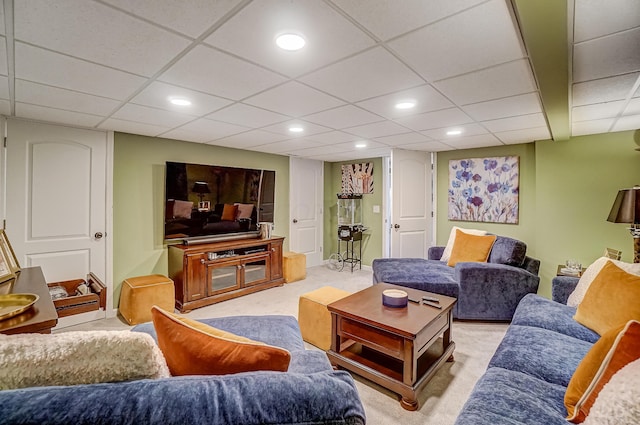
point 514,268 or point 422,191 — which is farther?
point 422,191

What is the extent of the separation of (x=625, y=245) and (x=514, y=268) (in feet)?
4.38

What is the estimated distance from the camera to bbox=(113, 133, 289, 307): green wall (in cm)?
350

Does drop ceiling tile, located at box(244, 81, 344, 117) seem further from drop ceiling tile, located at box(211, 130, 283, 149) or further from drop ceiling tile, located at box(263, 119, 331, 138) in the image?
drop ceiling tile, located at box(211, 130, 283, 149)

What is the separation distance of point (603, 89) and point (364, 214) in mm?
3974

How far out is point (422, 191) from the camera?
492 cm

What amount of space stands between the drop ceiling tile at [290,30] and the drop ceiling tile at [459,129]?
2101mm

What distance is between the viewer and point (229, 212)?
4.30m

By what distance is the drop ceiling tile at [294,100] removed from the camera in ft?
6.91

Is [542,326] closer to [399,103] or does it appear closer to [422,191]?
[399,103]

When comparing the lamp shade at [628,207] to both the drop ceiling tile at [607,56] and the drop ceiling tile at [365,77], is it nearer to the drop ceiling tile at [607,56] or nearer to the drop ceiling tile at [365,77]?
the drop ceiling tile at [607,56]

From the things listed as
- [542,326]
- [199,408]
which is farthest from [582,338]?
[199,408]

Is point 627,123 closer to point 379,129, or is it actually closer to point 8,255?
point 379,129

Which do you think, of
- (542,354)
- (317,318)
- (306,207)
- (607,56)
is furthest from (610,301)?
(306,207)

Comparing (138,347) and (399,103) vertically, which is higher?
(399,103)
